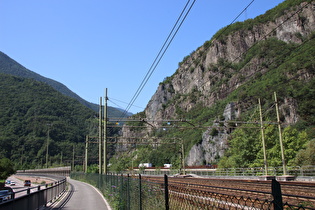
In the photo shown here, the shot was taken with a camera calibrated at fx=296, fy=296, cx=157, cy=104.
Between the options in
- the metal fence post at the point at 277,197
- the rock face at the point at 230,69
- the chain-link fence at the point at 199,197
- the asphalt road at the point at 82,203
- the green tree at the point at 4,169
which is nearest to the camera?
the metal fence post at the point at 277,197

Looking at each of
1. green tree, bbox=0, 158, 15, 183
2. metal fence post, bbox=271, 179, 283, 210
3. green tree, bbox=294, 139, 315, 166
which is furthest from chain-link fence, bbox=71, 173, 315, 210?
green tree, bbox=0, 158, 15, 183

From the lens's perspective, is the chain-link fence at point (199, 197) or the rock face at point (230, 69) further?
the rock face at point (230, 69)

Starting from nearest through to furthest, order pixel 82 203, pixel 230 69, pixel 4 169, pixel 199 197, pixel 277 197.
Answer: pixel 277 197 → pixel 199 197 → pixel 82 203 → pixel 4 169 → pixel 230 69

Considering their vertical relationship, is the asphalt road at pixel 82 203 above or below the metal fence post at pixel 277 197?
below

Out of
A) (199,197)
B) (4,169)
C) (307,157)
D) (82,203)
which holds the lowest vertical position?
(82,203)

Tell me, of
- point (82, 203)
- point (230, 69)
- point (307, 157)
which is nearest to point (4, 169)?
point (82, 203)

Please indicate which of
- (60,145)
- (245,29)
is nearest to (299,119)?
(245,29)

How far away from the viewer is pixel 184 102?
19662 centimetres

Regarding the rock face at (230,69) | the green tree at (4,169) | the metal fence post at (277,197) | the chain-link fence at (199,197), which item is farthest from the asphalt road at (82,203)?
the rock face at (230,69)

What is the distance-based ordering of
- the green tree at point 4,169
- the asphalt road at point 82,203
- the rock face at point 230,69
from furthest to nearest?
1. the rock face at point 230,69
2. the green tree at point 4,169
3. the asphalt road at point 82,203

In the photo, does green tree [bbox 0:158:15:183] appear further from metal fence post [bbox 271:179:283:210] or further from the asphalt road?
metal fence post [bbox 271:179:283:210]

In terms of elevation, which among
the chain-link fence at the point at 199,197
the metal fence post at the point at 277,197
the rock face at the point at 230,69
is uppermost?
the rock face at the point at 230,69

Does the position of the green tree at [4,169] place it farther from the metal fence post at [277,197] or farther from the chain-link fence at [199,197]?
the metal fence post at [277,197]

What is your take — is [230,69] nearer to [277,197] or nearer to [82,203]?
[82,203]
